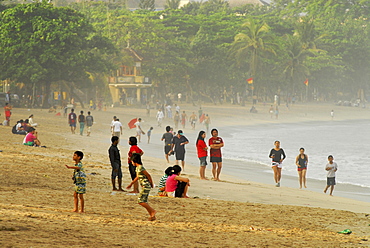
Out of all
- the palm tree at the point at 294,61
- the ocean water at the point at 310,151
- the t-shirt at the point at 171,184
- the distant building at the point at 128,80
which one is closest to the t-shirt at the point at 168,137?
the ocean water at the point at 310,151

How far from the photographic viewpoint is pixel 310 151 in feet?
110

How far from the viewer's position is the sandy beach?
8.15 m

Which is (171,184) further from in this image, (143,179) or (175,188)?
(143,179)

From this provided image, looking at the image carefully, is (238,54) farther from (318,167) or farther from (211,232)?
(211,232)

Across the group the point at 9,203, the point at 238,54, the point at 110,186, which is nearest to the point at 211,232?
the point at 9,203

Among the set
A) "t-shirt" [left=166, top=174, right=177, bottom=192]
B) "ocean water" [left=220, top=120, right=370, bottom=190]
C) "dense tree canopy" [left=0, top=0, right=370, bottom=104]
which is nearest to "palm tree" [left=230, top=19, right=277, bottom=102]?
"dense tree canopy" [left=0, top=0, right=370, bottom=104]

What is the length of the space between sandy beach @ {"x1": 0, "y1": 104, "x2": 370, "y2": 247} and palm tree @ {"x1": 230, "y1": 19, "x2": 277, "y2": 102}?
54529 millimetres

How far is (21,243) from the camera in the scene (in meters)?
7.14

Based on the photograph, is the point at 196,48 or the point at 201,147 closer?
the point at 201,147

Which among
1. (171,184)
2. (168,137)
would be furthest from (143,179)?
(168,137)

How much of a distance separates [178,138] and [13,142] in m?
7.84

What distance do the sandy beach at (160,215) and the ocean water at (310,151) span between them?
721 cm

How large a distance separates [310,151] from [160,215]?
80.2 feet

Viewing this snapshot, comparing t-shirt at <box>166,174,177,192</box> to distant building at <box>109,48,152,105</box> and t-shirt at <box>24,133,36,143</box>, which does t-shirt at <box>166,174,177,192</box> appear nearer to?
t-shirt at <box>24,133,36,143</box>
